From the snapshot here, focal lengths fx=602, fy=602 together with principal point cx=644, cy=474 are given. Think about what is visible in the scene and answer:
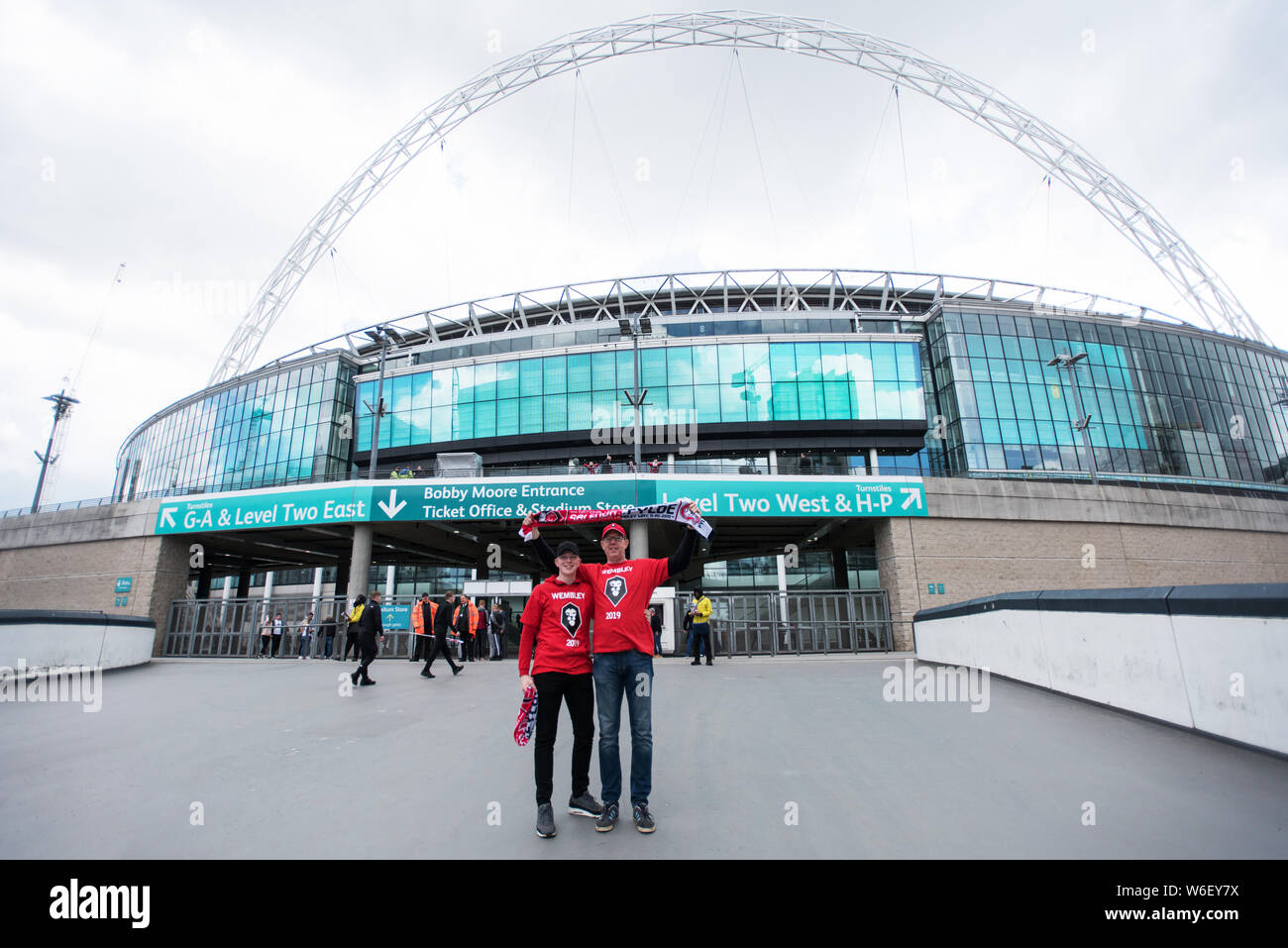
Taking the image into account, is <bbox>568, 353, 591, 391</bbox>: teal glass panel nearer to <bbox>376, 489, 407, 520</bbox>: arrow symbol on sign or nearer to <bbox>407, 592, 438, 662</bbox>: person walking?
<bbox>376, 489, 407, 520</bbox>: arrow symbol on sign

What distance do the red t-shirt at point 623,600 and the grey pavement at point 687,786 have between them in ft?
3.58

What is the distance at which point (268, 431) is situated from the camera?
47812 mm

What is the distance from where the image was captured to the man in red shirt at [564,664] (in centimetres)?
382

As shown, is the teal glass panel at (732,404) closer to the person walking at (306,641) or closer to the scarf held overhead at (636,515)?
the person walking at (306,641)

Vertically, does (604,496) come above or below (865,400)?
below

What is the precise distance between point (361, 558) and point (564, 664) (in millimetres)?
22757

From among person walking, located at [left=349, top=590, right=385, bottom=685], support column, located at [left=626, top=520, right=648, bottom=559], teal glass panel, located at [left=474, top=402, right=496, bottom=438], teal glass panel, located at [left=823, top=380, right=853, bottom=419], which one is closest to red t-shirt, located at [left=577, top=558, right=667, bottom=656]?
person walking, located at [left=349, top=590, right=385, bottom=685]

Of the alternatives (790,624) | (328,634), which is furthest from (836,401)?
(328,634)

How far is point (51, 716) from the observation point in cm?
749

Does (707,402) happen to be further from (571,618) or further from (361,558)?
(571,618)

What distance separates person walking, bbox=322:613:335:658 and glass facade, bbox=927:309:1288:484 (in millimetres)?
37563

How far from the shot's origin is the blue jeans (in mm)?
3646

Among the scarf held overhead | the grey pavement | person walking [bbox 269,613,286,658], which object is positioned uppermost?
the scarf held overhead
